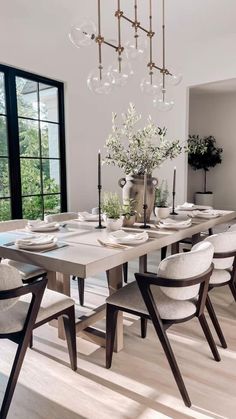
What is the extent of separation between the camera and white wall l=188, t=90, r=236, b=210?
745 cm

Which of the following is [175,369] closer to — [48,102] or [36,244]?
[36,244]

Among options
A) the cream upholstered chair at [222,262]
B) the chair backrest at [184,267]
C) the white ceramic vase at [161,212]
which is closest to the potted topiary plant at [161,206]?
the white ceramic vase at [161,212]

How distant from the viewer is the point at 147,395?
1.73 meters

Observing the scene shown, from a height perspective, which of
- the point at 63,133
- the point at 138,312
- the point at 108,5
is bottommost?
the point at 138,312

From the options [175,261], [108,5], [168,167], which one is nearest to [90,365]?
[175,261]

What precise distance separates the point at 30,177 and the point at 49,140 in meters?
0.63

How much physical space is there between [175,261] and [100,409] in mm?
851

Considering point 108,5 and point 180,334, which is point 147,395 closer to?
point 180,334

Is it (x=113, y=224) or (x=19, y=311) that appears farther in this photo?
(x=113, y=224)

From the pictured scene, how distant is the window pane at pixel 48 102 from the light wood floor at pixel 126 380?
2947mm

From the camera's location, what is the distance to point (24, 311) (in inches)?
66.5

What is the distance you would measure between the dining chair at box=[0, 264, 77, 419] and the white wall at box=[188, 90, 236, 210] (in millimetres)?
6632

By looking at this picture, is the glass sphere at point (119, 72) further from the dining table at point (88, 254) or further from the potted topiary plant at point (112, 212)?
the dining table at point (88, 254)

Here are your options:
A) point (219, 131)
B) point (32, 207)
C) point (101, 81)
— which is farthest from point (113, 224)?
point (219, 131)
